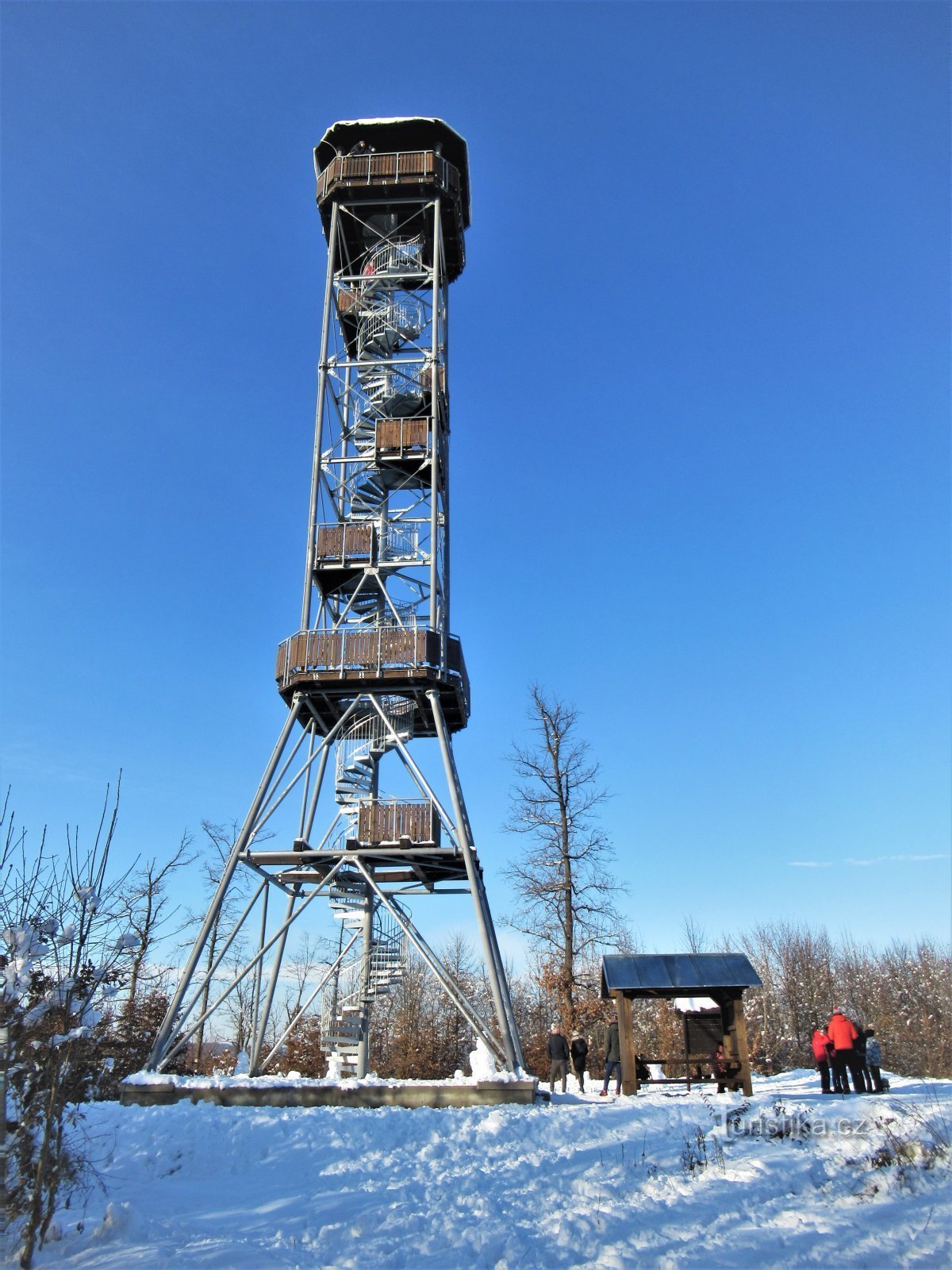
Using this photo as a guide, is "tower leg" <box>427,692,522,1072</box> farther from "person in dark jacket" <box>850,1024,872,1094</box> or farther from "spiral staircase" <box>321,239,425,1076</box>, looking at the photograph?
"person in dark jacket" <box>850,1024,872,1094</box>

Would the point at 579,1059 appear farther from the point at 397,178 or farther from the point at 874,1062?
the point at 397,178

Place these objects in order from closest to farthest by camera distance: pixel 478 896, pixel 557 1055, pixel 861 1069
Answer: pixel 861 1069, pixel 557 1055, pixel 478 896

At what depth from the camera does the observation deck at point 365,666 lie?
2069 centimetres

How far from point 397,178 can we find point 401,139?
1.87 m

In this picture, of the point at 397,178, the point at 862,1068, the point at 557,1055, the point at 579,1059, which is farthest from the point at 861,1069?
the point at 397,178

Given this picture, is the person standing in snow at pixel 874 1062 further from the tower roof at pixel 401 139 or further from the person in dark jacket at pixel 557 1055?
the tower roof at pixel 401 139

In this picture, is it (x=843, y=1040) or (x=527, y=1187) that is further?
(x=843, y=1040)

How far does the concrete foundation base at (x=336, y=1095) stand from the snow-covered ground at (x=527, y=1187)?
2.10 meters

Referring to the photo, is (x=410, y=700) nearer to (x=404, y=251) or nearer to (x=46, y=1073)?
(x=404, y=251)

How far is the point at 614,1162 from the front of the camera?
10570 mm

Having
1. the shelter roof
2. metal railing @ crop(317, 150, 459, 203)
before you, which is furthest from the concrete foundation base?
metal railing @ crop(317, 150, 459, 203)

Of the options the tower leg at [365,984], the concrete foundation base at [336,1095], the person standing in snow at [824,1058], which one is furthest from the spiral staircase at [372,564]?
the person standing in snow at [824,1058]

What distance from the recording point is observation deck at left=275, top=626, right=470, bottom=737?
2069 cm

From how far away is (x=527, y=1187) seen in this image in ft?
31.9
